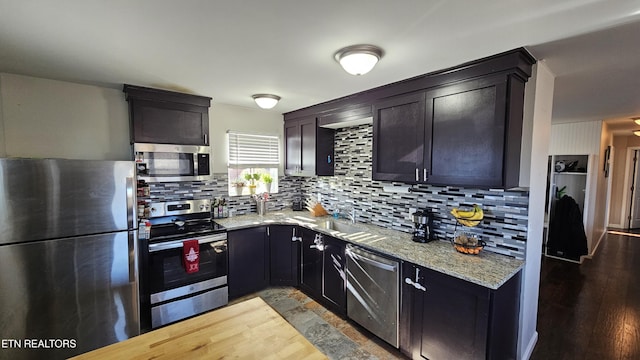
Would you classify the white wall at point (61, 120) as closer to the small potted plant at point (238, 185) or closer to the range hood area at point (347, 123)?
the small potted plant at point (238, 185)

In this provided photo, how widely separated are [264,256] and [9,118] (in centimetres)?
261

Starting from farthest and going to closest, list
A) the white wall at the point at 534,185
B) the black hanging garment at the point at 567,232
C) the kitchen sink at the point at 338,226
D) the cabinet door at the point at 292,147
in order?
the black hanging garment at the point at 567,232 → the cabinet door at the point at 292,147 → the kitchen sink at the point at 338,226 → the white wall at the point at 534,185

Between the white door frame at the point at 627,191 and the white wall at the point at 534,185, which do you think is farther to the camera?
the white door frame at the point at 627,191

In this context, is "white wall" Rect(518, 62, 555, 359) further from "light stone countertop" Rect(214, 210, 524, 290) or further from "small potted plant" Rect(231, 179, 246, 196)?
"small potted plant" Rect(231, 179, 246, 196)

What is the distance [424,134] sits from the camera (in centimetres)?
221

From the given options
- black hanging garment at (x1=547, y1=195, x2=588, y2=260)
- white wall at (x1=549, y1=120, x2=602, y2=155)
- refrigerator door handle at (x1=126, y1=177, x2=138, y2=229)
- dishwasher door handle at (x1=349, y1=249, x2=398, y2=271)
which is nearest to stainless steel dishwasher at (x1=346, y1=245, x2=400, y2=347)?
dishwasher door handle at (x1=349, y1=249, x2=398, y2=271)

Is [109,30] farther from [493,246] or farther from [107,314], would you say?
[493,246]

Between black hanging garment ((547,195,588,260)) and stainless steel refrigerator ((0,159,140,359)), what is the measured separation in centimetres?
578

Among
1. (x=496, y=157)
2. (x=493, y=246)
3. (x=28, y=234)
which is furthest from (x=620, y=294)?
(x=28, y=234)

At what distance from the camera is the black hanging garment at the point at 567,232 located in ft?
13.4

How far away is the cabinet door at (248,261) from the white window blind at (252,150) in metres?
0.98

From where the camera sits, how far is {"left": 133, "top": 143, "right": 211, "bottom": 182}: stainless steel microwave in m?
2.66

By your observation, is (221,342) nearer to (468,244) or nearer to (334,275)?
(334,275)

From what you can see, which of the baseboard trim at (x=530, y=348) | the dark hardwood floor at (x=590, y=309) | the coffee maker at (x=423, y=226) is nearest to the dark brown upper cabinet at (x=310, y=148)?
the coffee maker at (x=423, y=226)
